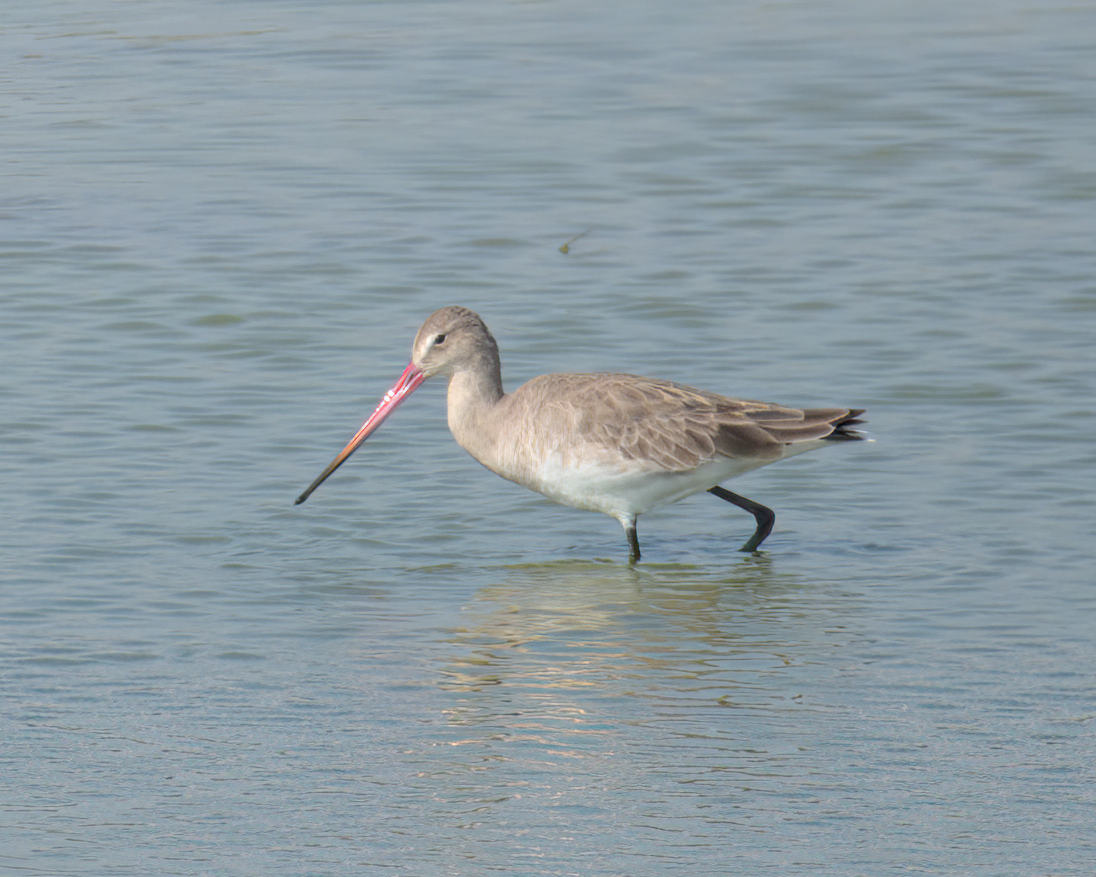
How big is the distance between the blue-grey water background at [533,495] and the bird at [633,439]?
0.27 metres

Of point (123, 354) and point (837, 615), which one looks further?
point (123, 354)

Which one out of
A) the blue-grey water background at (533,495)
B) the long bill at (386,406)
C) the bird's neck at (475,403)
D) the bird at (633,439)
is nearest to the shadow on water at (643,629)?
the blue-grey water background at (533,495)

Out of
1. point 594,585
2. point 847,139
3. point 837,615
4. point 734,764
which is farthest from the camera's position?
point 847,139

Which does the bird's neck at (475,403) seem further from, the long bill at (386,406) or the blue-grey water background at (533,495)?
the blue-grey water background at (533,495)

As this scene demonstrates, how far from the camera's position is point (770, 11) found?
20.1m

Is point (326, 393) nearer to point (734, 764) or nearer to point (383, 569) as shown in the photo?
point (383, 569)

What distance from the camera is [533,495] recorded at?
945cm

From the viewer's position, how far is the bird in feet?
27.6

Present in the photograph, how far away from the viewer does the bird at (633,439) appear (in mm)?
8414

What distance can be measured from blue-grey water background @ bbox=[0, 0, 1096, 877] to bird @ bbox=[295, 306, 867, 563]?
10.6 inches

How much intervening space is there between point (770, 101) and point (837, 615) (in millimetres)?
9588

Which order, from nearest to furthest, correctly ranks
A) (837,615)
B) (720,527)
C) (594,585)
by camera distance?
(837,615) < (594,585) < (720,527)

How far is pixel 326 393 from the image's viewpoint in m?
10.5

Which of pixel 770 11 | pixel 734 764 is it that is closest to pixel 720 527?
pixel 734 764
